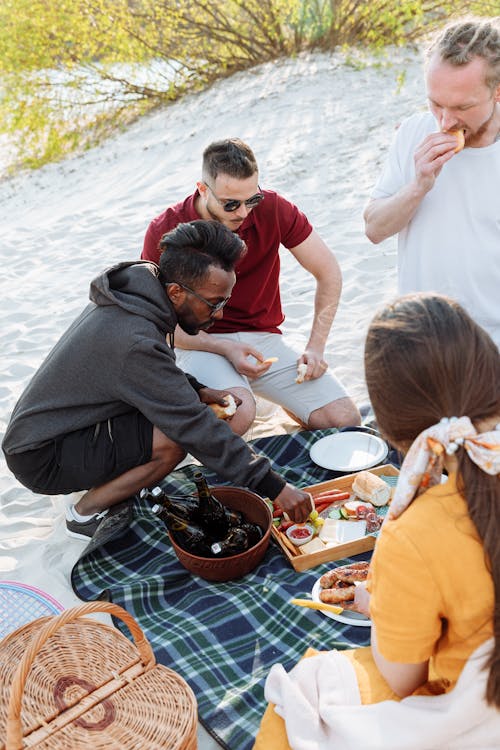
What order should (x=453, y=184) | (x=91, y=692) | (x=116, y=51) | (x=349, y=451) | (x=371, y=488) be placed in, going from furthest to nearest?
(x=116, y=51) < (x=349, y=451) < (x=453, y=184) < (x=371, y=488) < (x=91, y=692)

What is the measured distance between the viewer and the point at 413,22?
1174 cm

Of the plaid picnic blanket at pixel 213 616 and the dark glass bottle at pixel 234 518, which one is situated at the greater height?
the dark glass bottle at pixel 234 518

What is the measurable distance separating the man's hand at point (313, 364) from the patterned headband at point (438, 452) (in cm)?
247

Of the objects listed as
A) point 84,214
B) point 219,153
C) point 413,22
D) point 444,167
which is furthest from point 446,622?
point 413,22

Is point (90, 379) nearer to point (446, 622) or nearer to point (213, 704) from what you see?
point (213, 704)

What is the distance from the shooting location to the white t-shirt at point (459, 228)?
3.45 metres

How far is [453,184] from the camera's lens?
11.5 feet

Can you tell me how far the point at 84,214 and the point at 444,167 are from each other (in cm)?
629

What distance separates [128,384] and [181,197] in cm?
586

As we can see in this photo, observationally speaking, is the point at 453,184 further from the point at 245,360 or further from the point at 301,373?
the point at 245,360

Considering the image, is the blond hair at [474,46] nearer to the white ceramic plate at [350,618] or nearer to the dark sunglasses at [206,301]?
the dark sunglasses at [206,301]

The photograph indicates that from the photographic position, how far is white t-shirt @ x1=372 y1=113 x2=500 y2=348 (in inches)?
136

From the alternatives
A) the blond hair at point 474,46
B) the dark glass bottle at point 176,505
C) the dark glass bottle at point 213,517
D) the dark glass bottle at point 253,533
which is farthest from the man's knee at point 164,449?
the blond hair at point 474,46

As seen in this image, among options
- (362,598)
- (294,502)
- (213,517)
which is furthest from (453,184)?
(362,598)
